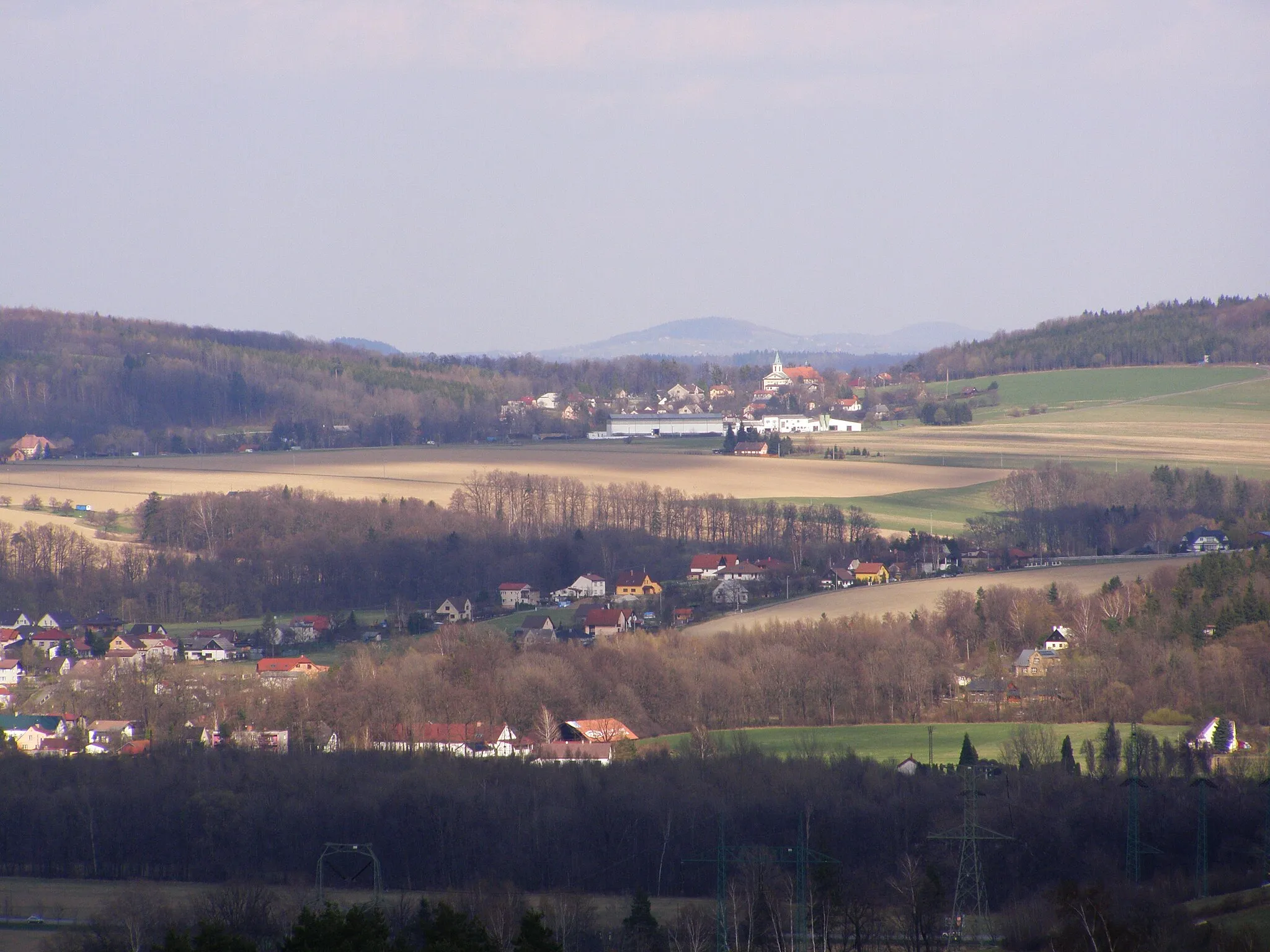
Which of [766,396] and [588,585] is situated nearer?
[588,585]

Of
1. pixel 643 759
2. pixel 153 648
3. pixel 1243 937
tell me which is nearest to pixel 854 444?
pixel 153 648

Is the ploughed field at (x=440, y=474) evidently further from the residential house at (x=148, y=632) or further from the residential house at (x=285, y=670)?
the residential house at (x=285, y=670)

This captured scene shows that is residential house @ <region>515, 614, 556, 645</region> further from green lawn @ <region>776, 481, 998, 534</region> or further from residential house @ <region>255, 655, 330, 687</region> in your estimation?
green lawn @ <region>776, 481, 998, 534</region>

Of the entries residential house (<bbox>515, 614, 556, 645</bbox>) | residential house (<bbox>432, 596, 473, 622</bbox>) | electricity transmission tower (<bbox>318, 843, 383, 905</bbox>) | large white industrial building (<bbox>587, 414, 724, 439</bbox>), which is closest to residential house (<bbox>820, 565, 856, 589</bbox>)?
residential house (<bbox>515, 614, 556, 645</bbox>)

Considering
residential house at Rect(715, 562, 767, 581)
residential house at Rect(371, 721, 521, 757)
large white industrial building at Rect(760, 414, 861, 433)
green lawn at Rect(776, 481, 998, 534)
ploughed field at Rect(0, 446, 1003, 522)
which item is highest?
large white industrial building at Rect(760, 414, 861, 433)

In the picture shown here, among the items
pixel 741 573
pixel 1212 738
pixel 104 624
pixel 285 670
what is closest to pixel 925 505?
pixel 741 573

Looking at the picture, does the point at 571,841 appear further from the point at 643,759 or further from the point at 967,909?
the point at 967,909

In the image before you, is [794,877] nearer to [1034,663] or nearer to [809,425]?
[1034,663]
